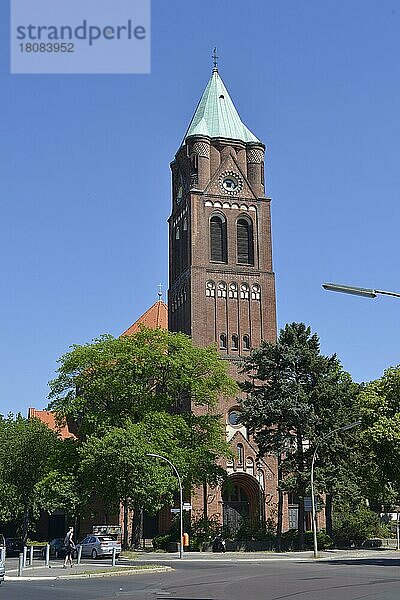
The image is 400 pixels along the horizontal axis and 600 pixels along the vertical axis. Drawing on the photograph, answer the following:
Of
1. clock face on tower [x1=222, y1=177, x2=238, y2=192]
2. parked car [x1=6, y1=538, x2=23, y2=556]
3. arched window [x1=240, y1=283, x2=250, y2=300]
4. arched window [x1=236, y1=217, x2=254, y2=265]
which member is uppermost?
clock face on tower [x1=222, y1=177, x2=238, y2=192]

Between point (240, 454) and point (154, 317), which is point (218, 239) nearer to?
point (154, 317)

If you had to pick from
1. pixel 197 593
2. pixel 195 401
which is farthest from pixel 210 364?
pixel 197 593

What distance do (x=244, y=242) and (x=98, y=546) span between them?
105 feet

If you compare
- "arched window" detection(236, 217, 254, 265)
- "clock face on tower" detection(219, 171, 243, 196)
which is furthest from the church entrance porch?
"clock face on tower" detection(219, 171, 243, 196)

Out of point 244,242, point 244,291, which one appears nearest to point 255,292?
point 244,291

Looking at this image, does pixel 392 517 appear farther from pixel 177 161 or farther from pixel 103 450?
pixel 103 450

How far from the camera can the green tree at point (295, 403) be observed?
48.6 m

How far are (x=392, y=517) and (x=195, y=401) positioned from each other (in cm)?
4018

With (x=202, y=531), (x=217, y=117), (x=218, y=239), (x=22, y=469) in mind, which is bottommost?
(x=202, y=531)

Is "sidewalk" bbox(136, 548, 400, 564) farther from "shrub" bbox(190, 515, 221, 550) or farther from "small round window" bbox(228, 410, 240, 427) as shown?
"small round window" bbox(228, 410, 240, 427)

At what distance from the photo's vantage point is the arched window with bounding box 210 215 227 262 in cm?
6662

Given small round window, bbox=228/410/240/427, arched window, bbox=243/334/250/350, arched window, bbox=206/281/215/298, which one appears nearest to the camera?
small round window, bbox=228/410/240/427

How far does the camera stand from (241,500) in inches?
2399

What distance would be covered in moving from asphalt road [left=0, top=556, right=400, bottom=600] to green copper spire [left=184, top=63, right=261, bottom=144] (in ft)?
150
